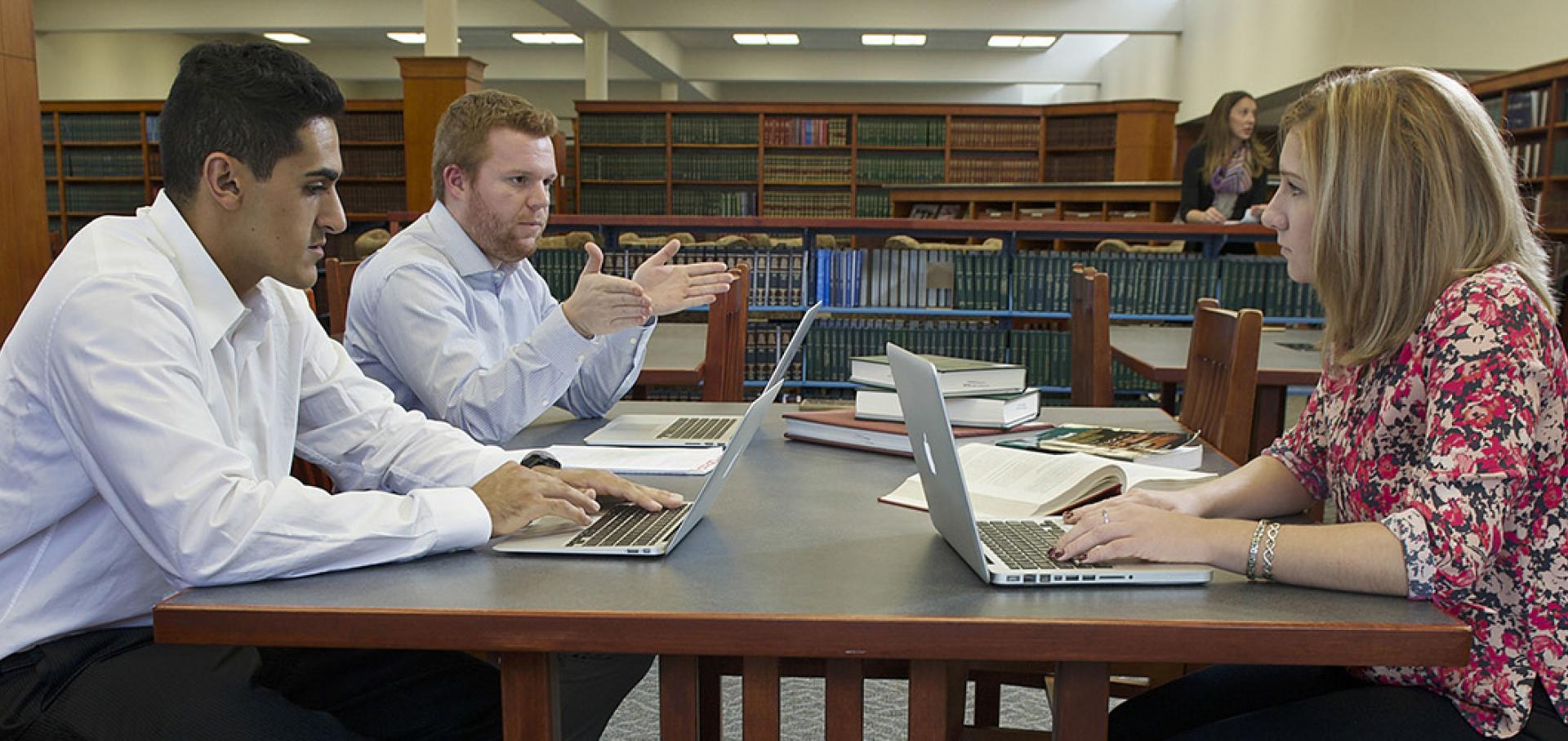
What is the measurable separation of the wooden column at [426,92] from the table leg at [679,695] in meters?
7.85

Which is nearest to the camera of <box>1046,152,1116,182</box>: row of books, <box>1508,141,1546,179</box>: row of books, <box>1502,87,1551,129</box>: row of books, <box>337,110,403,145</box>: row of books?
<box>1502,87,1551,129</box>: row of books

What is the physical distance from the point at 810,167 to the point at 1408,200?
35.5ft

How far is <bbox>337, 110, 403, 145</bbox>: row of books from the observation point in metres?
11.4

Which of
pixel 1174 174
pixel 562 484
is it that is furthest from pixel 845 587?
pixel 1174 174

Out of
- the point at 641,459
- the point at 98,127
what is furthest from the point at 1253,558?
the point at 98,127

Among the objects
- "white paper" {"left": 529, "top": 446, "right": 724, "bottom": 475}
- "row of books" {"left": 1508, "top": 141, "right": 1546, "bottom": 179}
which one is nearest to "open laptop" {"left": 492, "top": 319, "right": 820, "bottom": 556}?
"white paper" {"left": 529, "top": 446, "right": 724, "bottom": 475}

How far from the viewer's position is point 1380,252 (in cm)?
115

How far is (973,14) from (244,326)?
455 inches

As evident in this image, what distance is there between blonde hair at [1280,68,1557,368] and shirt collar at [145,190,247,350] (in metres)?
1.14

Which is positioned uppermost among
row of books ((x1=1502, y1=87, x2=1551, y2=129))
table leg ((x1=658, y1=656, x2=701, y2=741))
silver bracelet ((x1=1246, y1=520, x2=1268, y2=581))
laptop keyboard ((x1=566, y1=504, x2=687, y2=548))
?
row of books ((x1=1502, y1=87, x2=1551, y2=129))

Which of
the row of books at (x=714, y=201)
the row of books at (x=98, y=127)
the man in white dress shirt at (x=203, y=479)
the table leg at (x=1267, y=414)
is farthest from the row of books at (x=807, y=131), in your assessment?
the man in white dress shirt at (x=203, y=479)

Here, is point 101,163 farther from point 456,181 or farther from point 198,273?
point 198,273

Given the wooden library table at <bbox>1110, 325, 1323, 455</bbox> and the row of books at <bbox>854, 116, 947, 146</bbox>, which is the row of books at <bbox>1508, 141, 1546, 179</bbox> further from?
the row of books at <bbox>854, 116, 947, 146</bbox>

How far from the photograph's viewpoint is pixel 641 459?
5.32 feet
